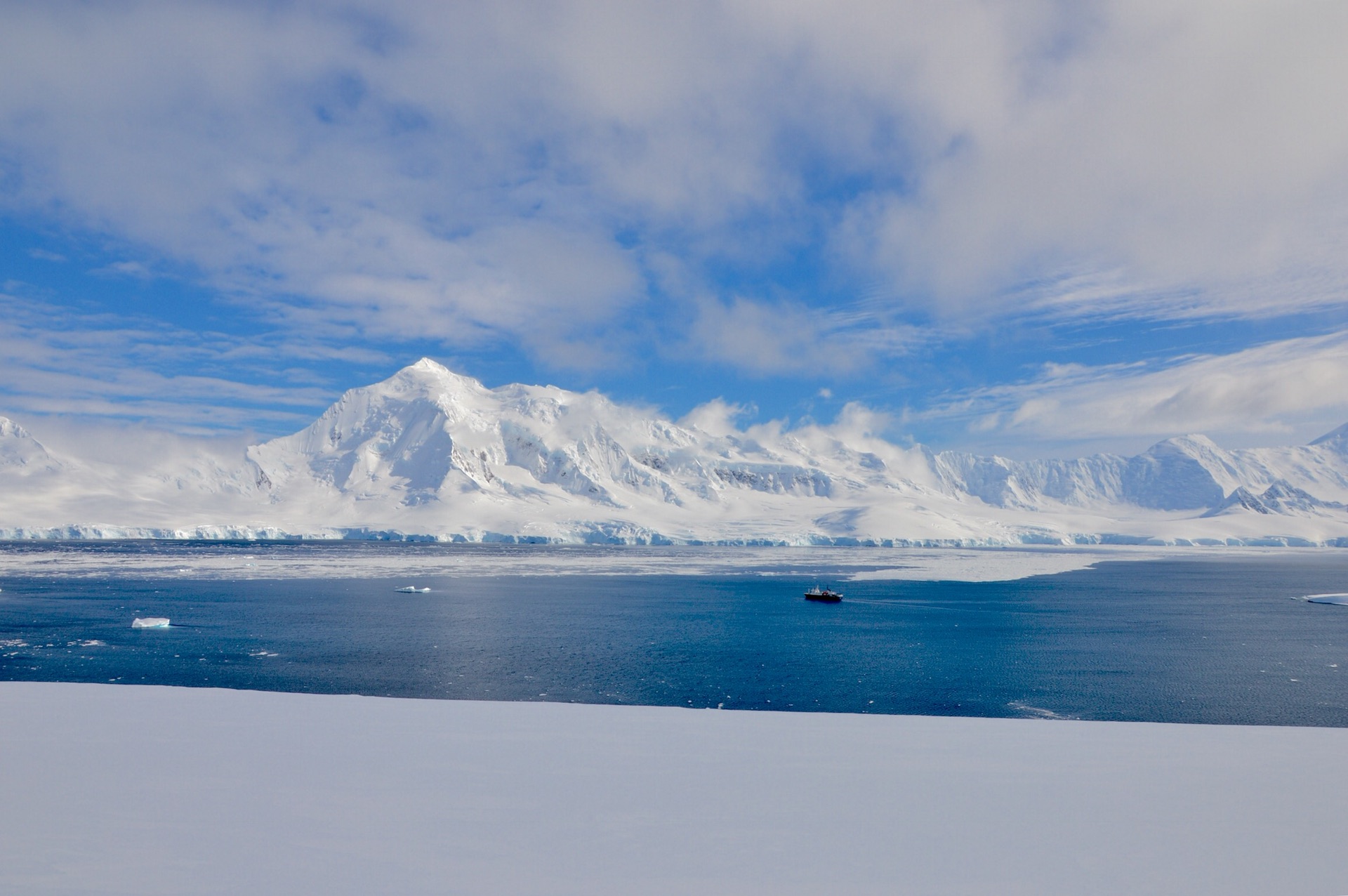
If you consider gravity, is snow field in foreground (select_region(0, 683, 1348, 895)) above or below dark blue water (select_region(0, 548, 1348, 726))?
above

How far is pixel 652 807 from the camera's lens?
31.5 feet

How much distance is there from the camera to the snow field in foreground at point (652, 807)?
25.2 ft

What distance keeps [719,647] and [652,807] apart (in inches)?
1044

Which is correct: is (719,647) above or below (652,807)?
below

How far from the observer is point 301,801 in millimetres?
9648

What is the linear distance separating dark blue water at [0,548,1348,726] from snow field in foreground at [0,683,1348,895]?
A: 33.8 feet

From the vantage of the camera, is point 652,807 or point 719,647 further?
point 719,647

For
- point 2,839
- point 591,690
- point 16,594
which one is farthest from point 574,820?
point 16,594

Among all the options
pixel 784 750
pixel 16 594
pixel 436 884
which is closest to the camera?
pixel 436 884

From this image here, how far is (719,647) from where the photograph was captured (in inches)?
1400

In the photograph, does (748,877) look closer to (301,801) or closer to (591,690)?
(301,801)

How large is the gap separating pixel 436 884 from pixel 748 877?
3088 mm

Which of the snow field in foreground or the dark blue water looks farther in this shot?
the dark blue water

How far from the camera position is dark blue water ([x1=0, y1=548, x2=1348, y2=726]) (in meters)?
25.3
